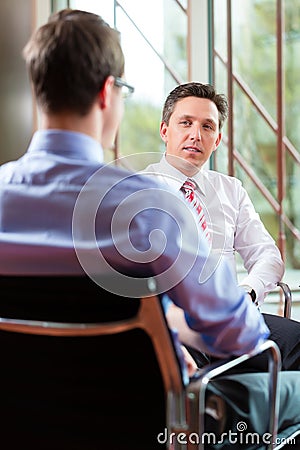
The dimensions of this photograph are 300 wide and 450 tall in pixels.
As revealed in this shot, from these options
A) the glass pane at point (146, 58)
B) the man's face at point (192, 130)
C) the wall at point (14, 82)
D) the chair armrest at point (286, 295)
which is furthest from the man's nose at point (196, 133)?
the wall at point (14, 82)

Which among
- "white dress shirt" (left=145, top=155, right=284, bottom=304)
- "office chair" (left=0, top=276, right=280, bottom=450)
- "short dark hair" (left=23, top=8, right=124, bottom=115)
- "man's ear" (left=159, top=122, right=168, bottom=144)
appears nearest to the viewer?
"office chair" (left=0, top=276, right=280, bottom=450)

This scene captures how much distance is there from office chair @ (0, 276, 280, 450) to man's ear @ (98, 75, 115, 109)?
0.34m

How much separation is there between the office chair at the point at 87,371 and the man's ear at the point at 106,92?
34cm

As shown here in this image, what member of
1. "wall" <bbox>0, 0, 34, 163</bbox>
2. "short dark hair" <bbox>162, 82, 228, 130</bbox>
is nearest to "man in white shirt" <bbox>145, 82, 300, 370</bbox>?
"short dark hair" <bbox>162, 82, 228, 130</bbox>

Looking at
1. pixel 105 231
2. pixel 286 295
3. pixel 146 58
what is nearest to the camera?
pixel 105 231

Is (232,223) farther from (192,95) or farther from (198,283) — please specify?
(198,283)

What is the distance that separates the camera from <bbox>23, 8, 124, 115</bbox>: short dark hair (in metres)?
1.15

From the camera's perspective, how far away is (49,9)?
3586 mm

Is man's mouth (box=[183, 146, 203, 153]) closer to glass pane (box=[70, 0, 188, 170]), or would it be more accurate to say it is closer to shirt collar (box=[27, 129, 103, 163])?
shirt collar (box=[27, 129, 103, 163])

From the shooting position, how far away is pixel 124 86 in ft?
4.08

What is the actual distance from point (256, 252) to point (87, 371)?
4.12 ft

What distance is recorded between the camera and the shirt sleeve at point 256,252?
212cm

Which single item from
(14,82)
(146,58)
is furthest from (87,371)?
(14,82)

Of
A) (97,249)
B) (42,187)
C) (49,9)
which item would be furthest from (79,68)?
(49,9)
